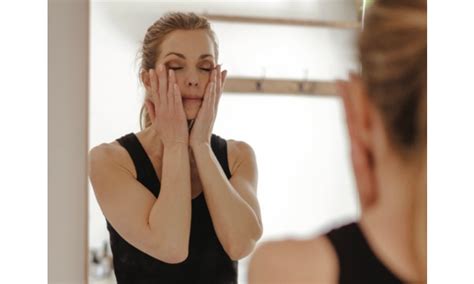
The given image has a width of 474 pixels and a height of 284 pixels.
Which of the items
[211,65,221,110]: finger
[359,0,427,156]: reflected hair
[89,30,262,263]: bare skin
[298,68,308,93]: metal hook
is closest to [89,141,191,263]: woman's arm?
[89,30,262,263]: bare skin

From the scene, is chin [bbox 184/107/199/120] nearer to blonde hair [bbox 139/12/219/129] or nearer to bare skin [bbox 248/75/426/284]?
blonde hair [bbox 139/12/219/129]

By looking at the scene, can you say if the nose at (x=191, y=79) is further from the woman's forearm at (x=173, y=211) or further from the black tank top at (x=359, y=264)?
the black tank top at (x=359, y=264)

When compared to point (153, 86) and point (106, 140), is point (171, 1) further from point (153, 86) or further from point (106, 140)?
point (106, 140)

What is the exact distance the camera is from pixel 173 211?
1.28m

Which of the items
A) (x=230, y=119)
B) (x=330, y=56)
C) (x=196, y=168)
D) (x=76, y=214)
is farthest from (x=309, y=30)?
(x=76, y=214)

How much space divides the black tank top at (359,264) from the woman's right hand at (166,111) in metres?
0.33

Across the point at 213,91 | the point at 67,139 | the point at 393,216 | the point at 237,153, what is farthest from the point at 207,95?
the point at 393,216

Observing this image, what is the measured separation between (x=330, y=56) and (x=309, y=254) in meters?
0.35

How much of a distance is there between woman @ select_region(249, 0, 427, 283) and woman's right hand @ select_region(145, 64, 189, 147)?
259mm

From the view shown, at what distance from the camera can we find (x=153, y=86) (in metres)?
1.30

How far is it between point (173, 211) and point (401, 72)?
1.48ft

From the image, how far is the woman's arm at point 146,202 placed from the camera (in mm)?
1284

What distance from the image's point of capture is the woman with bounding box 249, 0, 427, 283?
1.24 m

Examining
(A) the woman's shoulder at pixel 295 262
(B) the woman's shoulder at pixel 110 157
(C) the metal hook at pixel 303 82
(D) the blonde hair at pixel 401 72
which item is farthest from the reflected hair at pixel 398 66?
(B) the woman's shoulder at pixel 110 157
